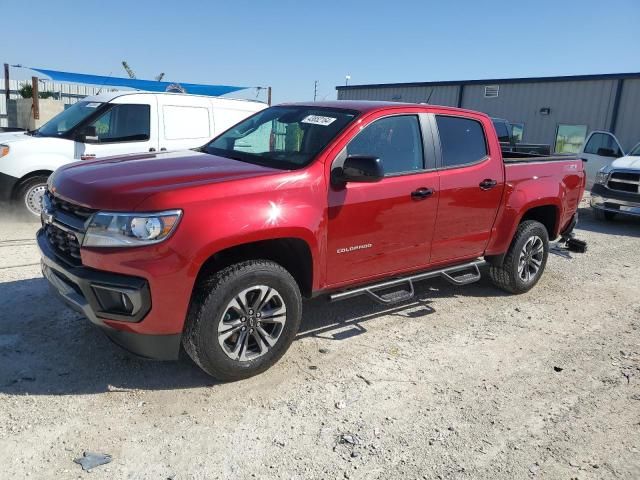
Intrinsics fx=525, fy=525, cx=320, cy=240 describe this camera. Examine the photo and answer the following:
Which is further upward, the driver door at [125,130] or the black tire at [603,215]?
the driver door at [125,130]

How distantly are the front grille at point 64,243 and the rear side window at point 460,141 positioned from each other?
9.57ft

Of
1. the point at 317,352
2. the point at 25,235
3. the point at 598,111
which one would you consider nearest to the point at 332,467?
the point at 317,352

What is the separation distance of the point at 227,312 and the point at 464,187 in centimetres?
240

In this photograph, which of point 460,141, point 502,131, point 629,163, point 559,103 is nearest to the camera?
point 460,141

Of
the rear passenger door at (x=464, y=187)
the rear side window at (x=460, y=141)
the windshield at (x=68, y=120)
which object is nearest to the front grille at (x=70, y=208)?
the rear passenger door at (x=464, y=187)

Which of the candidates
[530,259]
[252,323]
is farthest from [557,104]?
[252,323]

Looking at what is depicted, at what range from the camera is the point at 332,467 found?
2740mm

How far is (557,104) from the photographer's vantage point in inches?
824

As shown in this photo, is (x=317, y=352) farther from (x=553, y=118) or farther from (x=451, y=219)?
(x=553, y=118)

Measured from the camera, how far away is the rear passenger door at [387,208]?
378cm

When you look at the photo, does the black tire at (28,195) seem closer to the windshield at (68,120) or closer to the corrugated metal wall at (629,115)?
the windshield at (68,120)

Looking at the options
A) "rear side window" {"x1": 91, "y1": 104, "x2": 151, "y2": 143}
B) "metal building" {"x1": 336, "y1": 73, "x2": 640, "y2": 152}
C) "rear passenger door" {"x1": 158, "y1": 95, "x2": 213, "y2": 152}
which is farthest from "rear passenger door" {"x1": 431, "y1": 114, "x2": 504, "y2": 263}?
"metal building" {"x1": 336, "y1": 73, "x2": 640, "y2": 152}

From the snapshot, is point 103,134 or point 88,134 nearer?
point 88,134

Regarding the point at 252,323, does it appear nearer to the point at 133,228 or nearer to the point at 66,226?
the point at 133,228
